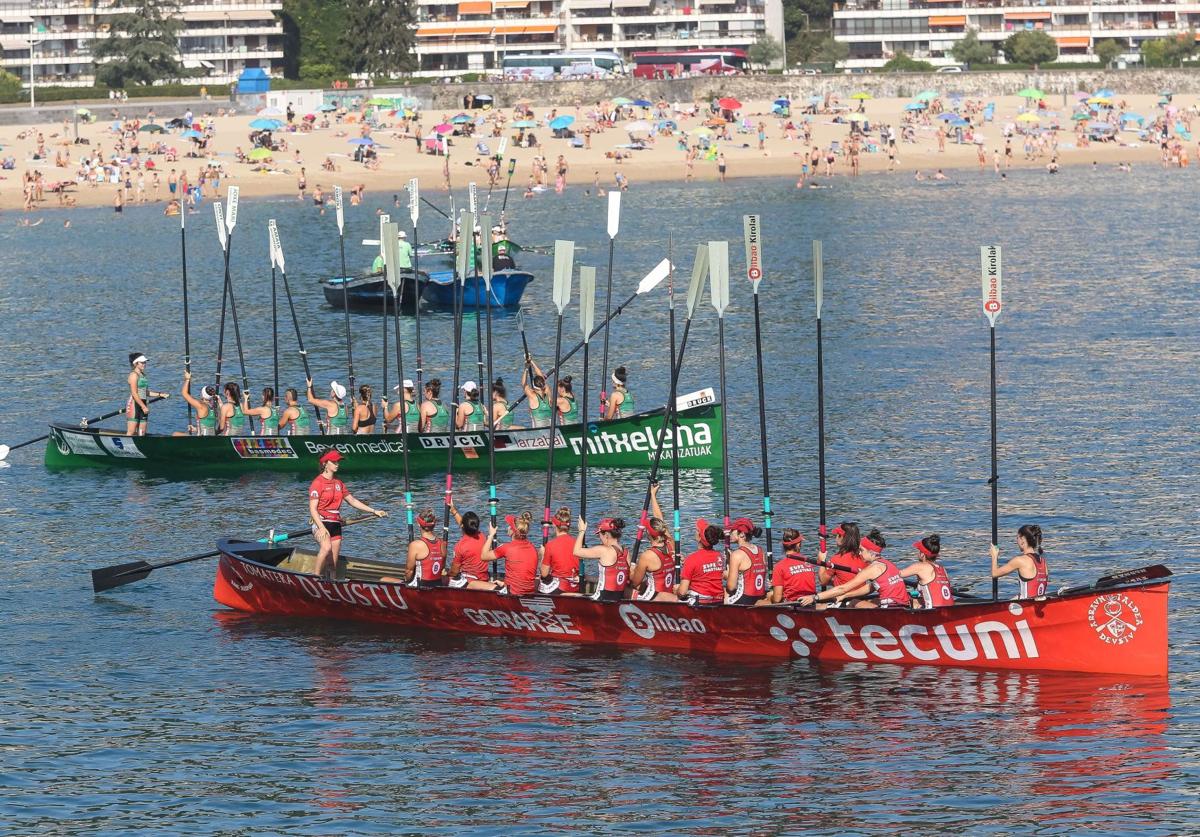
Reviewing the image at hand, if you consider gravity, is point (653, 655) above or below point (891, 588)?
below

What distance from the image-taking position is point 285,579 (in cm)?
2925

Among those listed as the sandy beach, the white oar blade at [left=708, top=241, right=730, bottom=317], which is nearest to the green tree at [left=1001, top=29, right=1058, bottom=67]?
the sandy beach

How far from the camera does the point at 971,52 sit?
15075 cm

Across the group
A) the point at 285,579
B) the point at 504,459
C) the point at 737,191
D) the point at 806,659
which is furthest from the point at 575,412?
the point at 737,191

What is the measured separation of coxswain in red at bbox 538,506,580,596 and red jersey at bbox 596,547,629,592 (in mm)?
540

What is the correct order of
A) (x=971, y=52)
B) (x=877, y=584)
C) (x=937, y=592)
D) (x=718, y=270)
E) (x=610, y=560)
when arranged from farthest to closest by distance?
1. (x=971, y=52)
2. (x=718, y=270)
3. (x=610, y=560)
4. (x=877, y=584)
5. (x=937, y=592)

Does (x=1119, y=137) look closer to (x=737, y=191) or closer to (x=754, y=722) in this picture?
(x=737, y=191)

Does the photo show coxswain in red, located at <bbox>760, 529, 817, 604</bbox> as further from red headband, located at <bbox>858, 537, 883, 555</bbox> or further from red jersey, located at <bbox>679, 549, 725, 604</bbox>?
red headband, located at <bbox>858, 537, 883, 555</bbox>

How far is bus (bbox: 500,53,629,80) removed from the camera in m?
144

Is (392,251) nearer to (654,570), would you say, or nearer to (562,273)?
(562,273)

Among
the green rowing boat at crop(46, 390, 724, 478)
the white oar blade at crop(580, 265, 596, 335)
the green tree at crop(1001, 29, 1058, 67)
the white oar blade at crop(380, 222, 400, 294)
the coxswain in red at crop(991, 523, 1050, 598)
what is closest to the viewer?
the coxswain in red at crop(991, 523, 1050, 598)

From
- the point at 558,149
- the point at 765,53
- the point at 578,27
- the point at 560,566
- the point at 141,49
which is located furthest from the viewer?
the point at 578,27

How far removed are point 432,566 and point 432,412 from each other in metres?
11.4

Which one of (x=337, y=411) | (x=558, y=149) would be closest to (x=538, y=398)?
(x=337, y=411)
